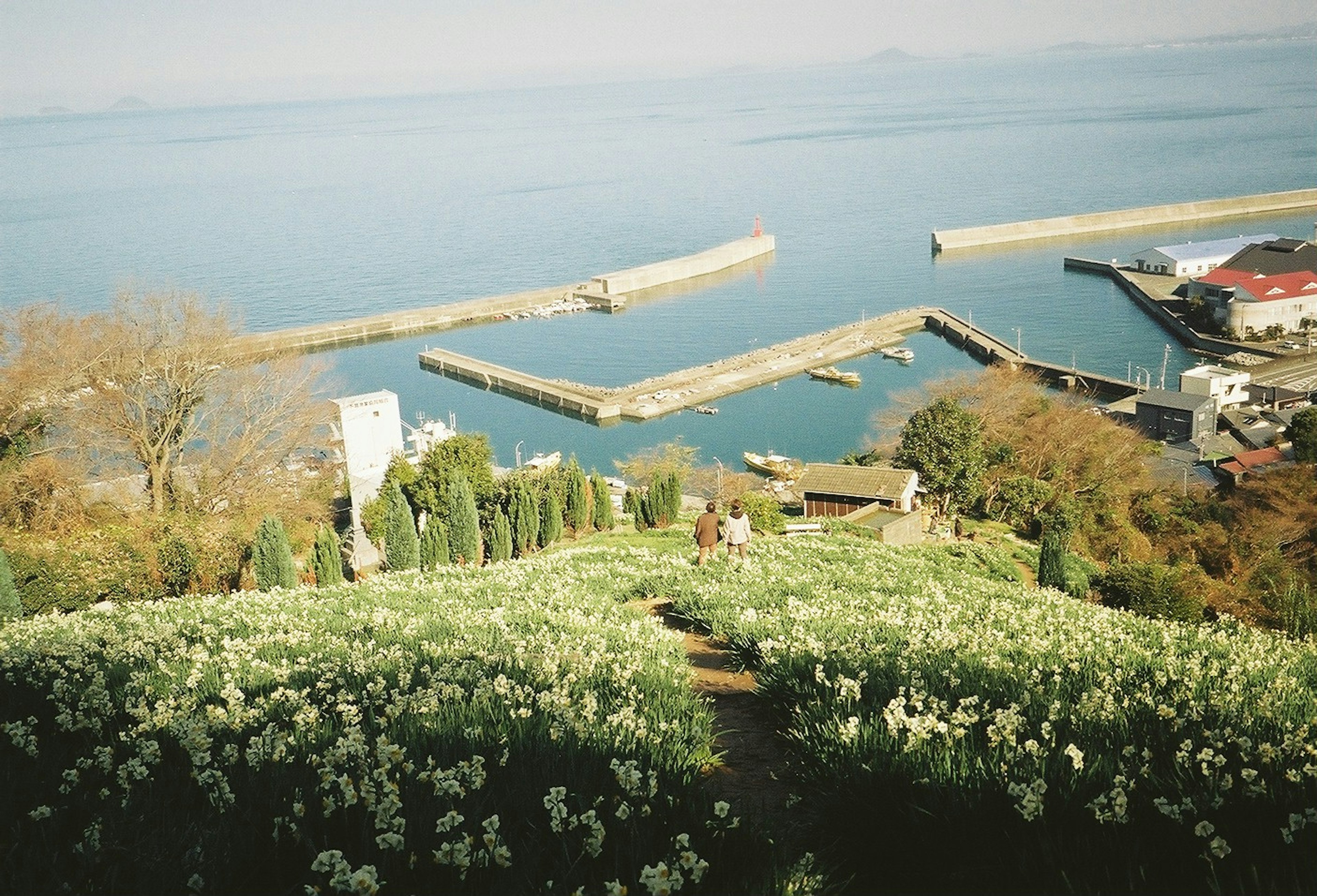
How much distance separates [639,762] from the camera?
4559mm

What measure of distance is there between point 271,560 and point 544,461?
22664 millimetres

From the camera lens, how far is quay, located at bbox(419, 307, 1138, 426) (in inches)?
1935

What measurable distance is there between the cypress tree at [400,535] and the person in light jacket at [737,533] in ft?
28.0

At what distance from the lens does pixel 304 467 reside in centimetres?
2717

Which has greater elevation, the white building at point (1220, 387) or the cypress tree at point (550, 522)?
the cypress tree at point (550, 522)

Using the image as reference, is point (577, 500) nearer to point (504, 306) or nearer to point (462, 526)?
point (462, 526)

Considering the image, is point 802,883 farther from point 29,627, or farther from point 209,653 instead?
point 29,627

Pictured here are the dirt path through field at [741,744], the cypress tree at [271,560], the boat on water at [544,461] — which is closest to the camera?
the dirt path through field at [741,744]

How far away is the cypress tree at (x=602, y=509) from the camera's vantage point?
2358cm

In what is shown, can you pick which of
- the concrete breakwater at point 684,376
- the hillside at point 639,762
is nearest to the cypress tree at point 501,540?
the hillside at point 639,762

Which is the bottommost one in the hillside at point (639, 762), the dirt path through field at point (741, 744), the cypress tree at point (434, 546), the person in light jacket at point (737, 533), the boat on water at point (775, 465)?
the boat on water at point (775, 465)

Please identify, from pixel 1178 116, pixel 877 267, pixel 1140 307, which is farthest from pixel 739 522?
pixel 1178 116

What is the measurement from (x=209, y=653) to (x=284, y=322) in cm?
6188

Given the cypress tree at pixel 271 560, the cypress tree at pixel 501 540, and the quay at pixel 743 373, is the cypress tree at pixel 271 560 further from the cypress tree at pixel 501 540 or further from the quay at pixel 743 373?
the quay at pixel 743 373
